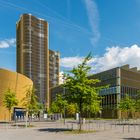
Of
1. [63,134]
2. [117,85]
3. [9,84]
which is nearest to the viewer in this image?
[63,134]

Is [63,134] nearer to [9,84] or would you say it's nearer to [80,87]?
[80,87]

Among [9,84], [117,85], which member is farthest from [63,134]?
[117,85]

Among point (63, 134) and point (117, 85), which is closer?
point (63, 134)

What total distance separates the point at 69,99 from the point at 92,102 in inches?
116

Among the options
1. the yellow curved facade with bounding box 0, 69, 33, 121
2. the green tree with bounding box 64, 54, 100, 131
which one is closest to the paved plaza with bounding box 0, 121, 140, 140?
the green tree with bounding box 64, 54, 100, 131

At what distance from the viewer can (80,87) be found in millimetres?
43469

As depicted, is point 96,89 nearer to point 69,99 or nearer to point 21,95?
point 69,99

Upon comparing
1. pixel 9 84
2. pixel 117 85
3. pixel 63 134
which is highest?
pixel 117 85

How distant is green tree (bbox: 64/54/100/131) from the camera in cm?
4397

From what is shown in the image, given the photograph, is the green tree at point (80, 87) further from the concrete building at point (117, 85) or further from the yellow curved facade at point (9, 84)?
the concrete building at point (117, 85)

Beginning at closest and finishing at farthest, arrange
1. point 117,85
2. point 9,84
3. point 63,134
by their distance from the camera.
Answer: point 63,134, point 9,84, point 117,85

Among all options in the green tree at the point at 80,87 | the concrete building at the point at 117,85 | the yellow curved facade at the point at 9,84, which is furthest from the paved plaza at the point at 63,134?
the concrete building at the point at 117,85

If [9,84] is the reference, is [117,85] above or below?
above

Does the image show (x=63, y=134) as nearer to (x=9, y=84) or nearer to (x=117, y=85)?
(x=9, y=84)
